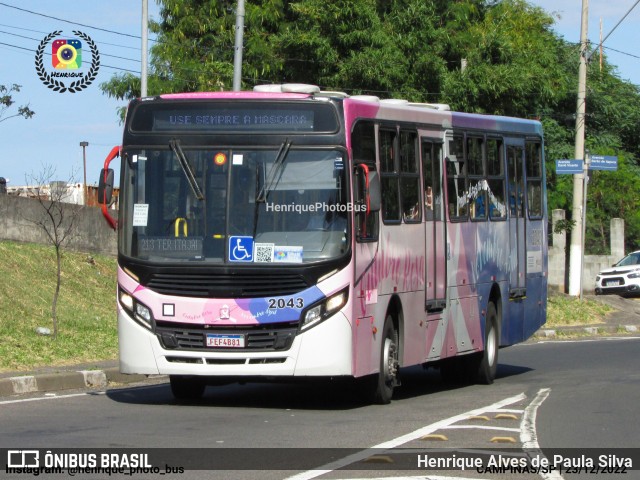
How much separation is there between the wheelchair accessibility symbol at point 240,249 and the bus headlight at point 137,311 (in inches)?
41.7

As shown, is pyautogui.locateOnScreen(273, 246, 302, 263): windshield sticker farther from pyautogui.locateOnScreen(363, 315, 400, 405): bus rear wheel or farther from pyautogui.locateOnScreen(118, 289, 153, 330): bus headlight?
pyautogui.locateOnScreen(363, 315, 400, 405): bus rear wheel

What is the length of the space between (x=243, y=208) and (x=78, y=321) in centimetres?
1020

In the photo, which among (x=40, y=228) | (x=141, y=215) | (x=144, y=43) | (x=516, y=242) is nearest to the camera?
(x=141, y=215)

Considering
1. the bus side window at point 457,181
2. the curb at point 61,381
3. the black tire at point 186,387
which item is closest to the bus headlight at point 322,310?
the black tire at point 186,387

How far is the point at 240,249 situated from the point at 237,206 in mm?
444

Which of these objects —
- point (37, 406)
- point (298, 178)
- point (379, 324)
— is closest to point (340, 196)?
point (298, 178)

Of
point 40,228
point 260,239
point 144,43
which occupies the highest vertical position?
→ point 144,43

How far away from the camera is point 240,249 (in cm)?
1309

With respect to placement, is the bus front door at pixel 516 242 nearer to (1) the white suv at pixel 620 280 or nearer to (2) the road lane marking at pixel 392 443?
(2) the road lane marking at pixel 392 443

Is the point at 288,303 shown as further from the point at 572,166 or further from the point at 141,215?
the point at 572,166

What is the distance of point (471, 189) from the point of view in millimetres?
17250

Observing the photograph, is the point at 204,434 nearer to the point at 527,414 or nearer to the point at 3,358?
the point at 527,414

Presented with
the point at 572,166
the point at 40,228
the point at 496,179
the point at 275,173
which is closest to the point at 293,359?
the point at 275,173

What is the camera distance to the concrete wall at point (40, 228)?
89.0ft
